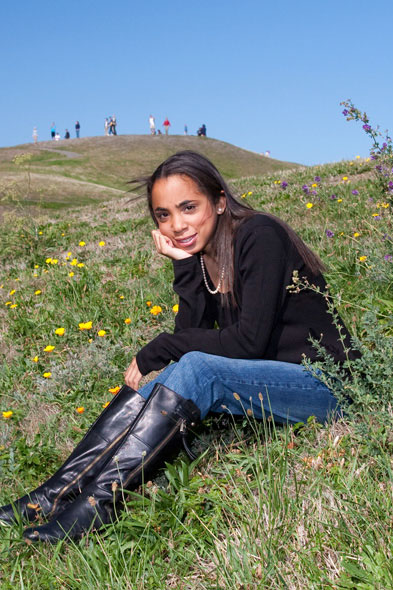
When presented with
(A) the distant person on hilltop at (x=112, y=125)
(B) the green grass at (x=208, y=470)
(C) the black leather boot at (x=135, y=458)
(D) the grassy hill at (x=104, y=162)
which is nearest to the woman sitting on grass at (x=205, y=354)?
(C) the black leather boot at (x=135, y=458)

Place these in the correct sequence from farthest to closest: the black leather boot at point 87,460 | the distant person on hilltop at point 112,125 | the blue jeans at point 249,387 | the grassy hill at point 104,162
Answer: the distant person on hilltop at point 112,125, the grassy hill at point 104,162, the black leather boot at point 87,460, the blue jeans at point 249,387

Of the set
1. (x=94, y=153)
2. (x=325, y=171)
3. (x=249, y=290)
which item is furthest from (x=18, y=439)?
(x=94, y=153)

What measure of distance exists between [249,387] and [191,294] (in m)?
0.81

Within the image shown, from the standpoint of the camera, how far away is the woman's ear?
10.1 feet

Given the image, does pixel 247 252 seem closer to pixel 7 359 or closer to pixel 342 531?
pixel 342 531

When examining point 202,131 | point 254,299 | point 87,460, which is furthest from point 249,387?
point 202,131

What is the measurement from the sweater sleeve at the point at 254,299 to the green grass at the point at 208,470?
13.8 inches

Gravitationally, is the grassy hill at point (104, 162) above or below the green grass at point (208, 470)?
above

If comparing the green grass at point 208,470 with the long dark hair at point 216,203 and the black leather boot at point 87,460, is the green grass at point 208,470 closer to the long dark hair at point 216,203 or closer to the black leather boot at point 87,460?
the black leather boot at point 87,460

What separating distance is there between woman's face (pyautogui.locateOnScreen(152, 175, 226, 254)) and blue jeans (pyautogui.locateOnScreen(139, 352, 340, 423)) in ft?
2.53

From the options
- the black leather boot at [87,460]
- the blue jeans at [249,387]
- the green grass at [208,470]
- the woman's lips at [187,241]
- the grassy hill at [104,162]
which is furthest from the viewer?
the grassy hill at [104,162]

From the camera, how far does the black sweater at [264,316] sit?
2613mm

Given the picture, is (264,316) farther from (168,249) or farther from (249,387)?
(168,249)

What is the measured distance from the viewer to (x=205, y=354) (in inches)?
102
